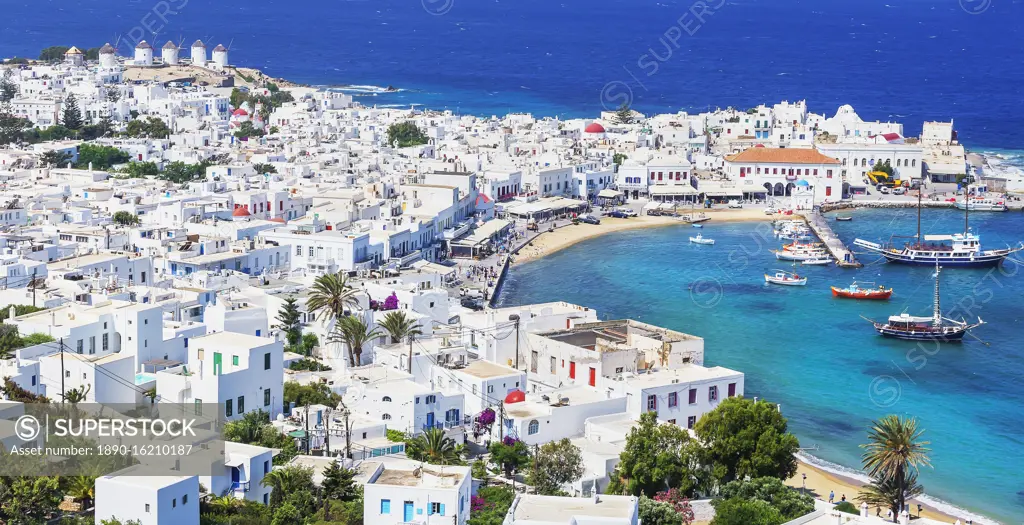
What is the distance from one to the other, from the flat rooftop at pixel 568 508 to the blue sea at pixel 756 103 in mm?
11873

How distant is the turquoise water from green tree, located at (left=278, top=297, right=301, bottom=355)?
1141cm

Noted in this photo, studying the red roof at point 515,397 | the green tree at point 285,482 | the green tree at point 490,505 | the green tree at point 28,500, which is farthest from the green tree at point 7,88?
the green tree at point 490,505

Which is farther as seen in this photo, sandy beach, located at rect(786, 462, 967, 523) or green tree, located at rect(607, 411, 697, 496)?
sandy beach, located at rect(786, 462, 967, 523)

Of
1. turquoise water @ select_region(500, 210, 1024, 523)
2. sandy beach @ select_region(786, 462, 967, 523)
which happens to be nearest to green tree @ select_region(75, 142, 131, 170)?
turquoise water @ select_region(500, 210, 1024, 523)

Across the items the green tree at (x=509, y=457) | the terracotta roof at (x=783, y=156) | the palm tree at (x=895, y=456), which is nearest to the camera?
the palm tree at (x=895, y=456)

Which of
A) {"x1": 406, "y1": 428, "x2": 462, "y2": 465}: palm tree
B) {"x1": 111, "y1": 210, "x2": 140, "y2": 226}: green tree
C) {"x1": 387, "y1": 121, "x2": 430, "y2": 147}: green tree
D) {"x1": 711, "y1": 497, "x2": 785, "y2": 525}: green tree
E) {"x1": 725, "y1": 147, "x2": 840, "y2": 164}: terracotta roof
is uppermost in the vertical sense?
{"x1": 387, "y1": 121, "x2": 430, "y2": 147}: green tree

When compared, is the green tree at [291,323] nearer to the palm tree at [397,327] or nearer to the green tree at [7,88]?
the palm tree at [397,327]

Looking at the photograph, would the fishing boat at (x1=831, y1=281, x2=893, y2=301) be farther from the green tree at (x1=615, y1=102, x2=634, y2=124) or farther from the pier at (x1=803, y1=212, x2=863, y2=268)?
the green tree at (x1=615, y1=102, x2=634, y2=124)

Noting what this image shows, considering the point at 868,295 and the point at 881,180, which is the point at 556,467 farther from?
the point at 881,180

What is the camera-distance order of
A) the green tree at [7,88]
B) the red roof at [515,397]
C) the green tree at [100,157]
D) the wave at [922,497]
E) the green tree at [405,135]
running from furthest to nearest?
the green tree at [7,88], the green tree at [405,135], the green tree at [100,157], the red roof at [515,397], the wave at [922,497]

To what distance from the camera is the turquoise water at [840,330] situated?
34469 mm

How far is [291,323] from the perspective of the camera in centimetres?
3494

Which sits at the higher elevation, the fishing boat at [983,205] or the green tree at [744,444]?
the fishing boat at [983,205]

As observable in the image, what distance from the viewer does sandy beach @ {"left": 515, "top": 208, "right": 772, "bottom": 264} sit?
5669 cm
